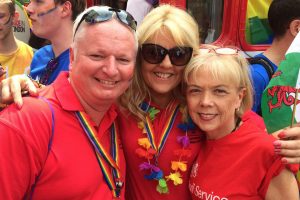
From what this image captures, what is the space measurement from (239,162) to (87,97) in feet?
2.88

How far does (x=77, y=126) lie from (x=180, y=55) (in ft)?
2.53

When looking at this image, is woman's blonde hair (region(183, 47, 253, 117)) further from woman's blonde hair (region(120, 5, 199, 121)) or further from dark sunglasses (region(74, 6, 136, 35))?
dark sunglasses (region(74, 6, 136, 35))

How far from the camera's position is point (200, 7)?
3633mm

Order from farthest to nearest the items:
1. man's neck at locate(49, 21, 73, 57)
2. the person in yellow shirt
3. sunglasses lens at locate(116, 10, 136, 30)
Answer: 1. the person in yellow shirt
2. man's neck at locate(49, 21, 73, 57)
3. sunglasses lens at locate(116, 10, 136, 30)

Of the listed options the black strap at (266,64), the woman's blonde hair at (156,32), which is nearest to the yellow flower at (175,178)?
Result: the woman's blonde hair at (156,32)

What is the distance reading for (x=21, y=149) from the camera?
1.54 metres

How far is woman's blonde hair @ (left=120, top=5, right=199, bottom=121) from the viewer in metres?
2.17

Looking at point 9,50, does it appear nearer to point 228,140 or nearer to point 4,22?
point 4,22

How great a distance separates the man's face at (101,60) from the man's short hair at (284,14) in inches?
70.9

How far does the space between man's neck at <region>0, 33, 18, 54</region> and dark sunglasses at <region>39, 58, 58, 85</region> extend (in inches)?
56.3

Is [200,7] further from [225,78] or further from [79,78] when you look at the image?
[79,78]

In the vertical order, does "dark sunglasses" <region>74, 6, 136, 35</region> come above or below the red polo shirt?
above

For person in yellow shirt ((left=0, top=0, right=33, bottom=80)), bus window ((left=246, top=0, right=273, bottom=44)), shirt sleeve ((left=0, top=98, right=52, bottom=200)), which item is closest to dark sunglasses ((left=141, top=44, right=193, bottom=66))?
shirt sleeve ((left=0, top=98, right=52, bottom=200))

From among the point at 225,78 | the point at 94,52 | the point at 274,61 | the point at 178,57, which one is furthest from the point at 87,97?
the point at 274,61
